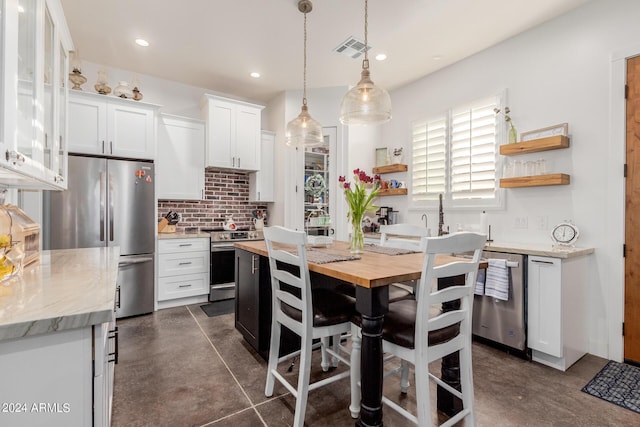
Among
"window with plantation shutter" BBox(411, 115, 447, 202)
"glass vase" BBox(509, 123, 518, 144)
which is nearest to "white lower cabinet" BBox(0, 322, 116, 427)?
"glass vase" BBox(509, 123, 518, 144)

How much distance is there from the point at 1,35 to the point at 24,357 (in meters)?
0.95

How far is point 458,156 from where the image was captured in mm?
3582

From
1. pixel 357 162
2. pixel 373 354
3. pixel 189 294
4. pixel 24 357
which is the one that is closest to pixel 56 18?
pixel 24 357

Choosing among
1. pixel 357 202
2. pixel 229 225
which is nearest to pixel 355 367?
pixel 357 202

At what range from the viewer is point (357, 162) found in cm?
445

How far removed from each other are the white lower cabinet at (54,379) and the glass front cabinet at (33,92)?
1.84ft

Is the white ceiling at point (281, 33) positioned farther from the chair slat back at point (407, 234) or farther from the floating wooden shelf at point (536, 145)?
the chair slat back at point (407, 234)

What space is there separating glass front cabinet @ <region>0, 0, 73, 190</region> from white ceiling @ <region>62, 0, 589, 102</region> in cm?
115

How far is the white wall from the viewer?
2.42 meters

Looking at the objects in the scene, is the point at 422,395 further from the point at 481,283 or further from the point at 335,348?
the point at 481,283

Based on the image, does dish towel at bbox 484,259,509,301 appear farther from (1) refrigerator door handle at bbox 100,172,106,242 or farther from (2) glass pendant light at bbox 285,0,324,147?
(1) refrigerator door handle at bbox 100,172,106,242

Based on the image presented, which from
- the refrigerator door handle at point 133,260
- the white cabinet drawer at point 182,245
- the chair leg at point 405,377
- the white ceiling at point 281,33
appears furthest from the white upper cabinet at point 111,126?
the chair leg at point 405,377

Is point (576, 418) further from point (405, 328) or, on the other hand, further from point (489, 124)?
point (489, 124)

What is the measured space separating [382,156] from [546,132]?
2104mm
